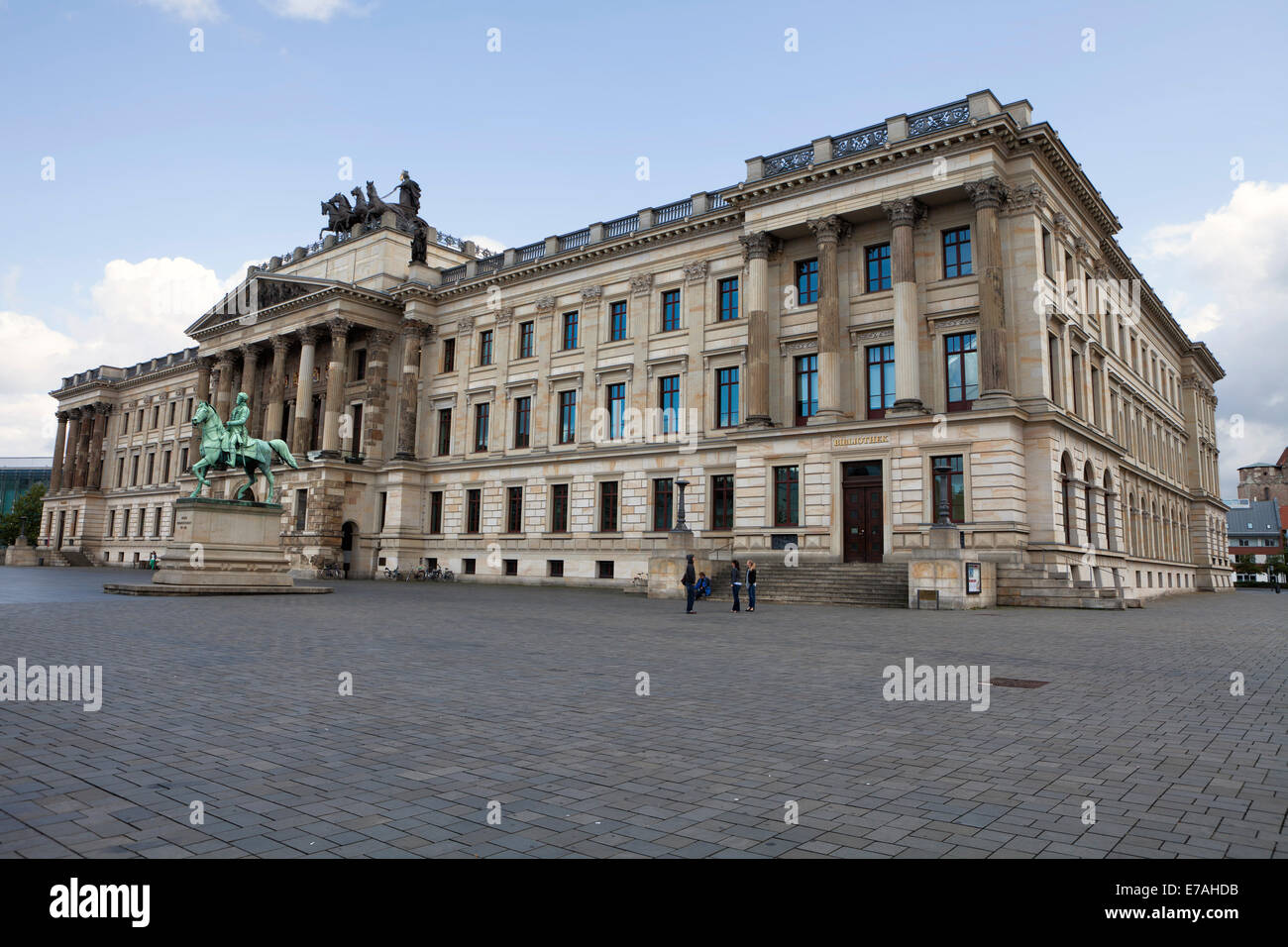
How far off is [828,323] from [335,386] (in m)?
32.4

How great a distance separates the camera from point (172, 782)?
5.69 m

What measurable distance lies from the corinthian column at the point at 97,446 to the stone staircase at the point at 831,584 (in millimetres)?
80159

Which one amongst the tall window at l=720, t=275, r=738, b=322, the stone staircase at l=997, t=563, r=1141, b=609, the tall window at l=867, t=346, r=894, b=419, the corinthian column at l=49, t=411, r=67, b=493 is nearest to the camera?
the stone staircase at l=997, t=563, r=1141, b=609

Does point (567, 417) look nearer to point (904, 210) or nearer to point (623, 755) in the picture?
point (904, 210)

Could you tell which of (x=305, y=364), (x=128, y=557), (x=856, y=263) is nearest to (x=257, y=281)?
(x=305, y=364)

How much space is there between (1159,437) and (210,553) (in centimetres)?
5679

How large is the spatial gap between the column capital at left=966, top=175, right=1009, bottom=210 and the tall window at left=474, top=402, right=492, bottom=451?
1162 inches

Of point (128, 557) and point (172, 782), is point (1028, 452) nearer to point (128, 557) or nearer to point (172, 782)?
point (172, 782)

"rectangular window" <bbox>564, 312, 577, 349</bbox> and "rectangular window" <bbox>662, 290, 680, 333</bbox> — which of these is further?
"rectangular window" <bbox>564, 312, 577, 349</bbox>

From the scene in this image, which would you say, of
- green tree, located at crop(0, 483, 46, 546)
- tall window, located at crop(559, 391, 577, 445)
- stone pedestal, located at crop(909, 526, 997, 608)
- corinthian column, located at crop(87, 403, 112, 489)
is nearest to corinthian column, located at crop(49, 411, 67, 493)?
corinthian column, located at crop(87, 403, 112, 489)

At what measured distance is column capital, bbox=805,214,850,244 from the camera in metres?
35.3

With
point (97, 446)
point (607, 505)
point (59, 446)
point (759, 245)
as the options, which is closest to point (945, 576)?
point (759, 245)

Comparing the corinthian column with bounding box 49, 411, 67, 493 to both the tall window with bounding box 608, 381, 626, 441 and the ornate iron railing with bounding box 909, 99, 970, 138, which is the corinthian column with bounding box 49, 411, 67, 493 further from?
the ornate iron railing with bounding box 909, 99, 970, 138

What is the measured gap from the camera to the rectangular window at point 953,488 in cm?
3116
